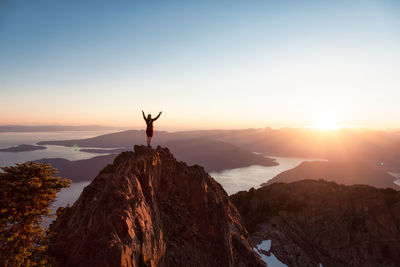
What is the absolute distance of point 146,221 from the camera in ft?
67.9

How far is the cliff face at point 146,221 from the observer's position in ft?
52.8

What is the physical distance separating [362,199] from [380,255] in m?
18.2

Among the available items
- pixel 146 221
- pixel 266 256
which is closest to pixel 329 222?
pixel 266 256

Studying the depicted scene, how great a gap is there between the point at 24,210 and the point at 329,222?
93080 millimetres

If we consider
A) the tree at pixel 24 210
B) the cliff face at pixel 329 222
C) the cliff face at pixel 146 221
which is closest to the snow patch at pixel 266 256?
the cliff face at pixel 329 222

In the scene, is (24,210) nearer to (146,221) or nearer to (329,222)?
(146,221)

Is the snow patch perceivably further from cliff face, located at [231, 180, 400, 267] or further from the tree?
the tree

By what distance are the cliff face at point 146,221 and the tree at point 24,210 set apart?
5.78 ft

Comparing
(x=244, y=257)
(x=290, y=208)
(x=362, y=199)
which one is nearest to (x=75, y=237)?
(x=244, y=257)

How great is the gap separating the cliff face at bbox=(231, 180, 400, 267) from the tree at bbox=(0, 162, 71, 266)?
64005 mm

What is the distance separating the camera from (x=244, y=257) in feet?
130

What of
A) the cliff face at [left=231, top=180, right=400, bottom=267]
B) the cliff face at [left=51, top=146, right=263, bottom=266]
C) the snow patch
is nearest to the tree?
the cliff face at [left=51, top=146, right=263, bottom=266]

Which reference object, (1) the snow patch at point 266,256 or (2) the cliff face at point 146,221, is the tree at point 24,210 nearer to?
(2) the cliff face at point 146,221

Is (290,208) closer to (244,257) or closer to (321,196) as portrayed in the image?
(321,196)
